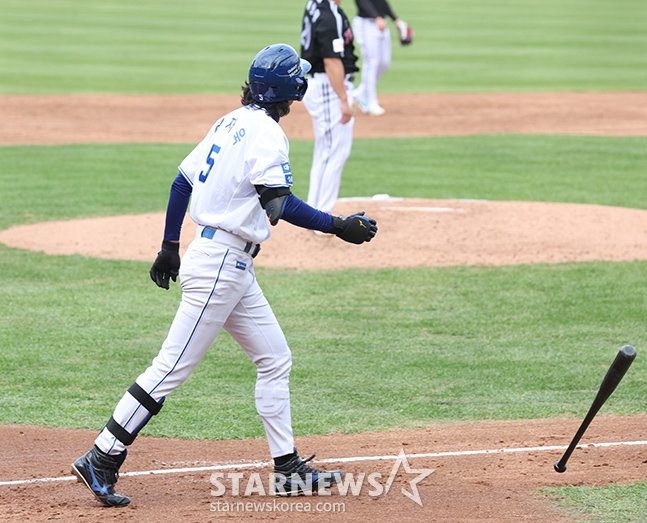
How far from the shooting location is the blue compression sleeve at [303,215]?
4.81 m

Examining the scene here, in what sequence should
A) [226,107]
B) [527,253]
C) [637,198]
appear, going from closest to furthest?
[527,253]
[637,198]
[226,107]

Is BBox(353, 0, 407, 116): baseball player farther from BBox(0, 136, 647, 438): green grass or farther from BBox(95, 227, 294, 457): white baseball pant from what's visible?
BBox(95, 227, 294, 457): white baseball pant

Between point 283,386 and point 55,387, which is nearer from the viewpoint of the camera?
point 283,386

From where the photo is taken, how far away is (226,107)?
21.7m

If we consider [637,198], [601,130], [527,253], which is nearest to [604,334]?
[527,253]

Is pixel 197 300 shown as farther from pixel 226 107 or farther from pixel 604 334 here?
pixel 226 107

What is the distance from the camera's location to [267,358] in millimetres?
5051

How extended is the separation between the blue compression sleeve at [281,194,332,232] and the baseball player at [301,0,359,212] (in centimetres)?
534

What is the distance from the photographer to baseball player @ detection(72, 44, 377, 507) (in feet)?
15.8

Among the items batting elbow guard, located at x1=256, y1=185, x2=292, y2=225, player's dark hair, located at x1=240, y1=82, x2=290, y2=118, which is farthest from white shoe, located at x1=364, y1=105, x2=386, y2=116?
batting elbow guard, located at x1=256, y1=185, x2=292, y2=225

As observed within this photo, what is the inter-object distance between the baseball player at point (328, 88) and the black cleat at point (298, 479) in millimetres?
5552

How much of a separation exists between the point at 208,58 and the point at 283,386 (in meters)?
26.8

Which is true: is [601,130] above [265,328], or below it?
below

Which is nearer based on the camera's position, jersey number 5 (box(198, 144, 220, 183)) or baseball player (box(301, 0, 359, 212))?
Answer: jersey number 5 (box(198, 144, 220, 183))
